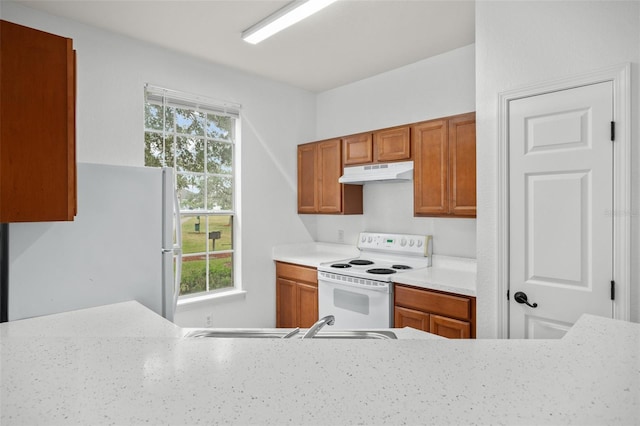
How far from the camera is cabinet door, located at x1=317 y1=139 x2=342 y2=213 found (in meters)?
3.77

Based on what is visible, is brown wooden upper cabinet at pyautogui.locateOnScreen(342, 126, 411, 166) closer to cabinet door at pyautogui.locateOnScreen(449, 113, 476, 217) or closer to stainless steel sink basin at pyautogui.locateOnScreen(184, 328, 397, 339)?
cabinet door at pyautogui.locateOnScreen(449, 113, 476, 217)

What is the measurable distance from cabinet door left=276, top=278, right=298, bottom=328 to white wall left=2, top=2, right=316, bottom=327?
8 cm

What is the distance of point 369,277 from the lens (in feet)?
9.66

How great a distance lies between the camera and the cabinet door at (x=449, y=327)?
8.04 ft

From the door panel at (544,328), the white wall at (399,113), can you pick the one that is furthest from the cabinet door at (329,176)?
the door panel at (544,328)

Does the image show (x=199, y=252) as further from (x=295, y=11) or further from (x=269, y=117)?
(x=295, y=11)

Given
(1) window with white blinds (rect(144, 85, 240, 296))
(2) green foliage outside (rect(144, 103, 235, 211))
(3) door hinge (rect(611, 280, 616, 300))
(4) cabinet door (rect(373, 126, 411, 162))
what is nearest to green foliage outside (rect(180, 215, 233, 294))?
(1) window with white blinds (rect(144, 85, 240, 296))

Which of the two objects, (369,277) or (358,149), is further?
(358,149)

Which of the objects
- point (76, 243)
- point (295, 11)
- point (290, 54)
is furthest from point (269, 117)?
point (76, 243)

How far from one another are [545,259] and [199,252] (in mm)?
2855

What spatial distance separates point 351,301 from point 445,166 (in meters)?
1.35

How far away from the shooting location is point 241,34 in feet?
9.52

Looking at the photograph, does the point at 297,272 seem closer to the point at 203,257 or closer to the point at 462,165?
the point at 203,257

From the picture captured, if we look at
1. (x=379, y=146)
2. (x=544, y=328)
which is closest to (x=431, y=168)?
(x=379, y=146)
